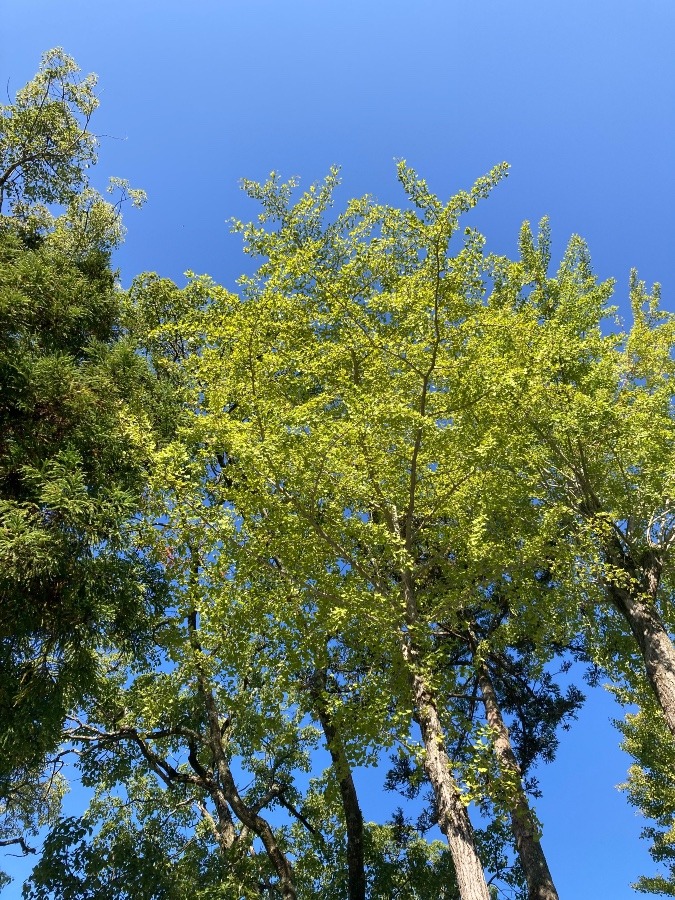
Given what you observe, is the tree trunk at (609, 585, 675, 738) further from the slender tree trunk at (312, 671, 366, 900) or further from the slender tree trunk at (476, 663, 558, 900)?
the slender tree trunk at (312, 671, 366, 900)

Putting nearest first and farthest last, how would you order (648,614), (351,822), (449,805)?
(449,805), (648,614), (351,822)

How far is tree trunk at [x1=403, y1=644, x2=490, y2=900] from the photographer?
5.88m

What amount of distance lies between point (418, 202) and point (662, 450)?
5.56 metres

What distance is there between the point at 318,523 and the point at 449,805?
3.62 meters

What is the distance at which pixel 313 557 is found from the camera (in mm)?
7750

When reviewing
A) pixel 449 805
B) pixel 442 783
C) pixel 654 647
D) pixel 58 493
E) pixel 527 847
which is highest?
pixel 58 493

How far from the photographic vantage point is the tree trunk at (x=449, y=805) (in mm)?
5883

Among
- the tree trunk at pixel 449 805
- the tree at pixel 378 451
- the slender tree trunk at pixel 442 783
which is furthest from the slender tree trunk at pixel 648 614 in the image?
the tree trunk at pixel 449 805

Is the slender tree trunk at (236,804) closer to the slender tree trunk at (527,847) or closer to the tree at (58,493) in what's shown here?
the tree at (58,493)

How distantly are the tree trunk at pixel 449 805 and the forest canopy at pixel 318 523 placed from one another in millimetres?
30

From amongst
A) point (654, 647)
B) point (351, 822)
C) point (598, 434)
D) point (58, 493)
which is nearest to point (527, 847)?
point (351, 822)

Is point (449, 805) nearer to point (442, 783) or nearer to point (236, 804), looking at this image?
point (442, 783)

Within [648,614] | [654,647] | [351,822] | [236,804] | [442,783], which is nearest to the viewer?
[442,783]

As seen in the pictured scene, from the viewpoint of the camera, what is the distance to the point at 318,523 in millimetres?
7613
